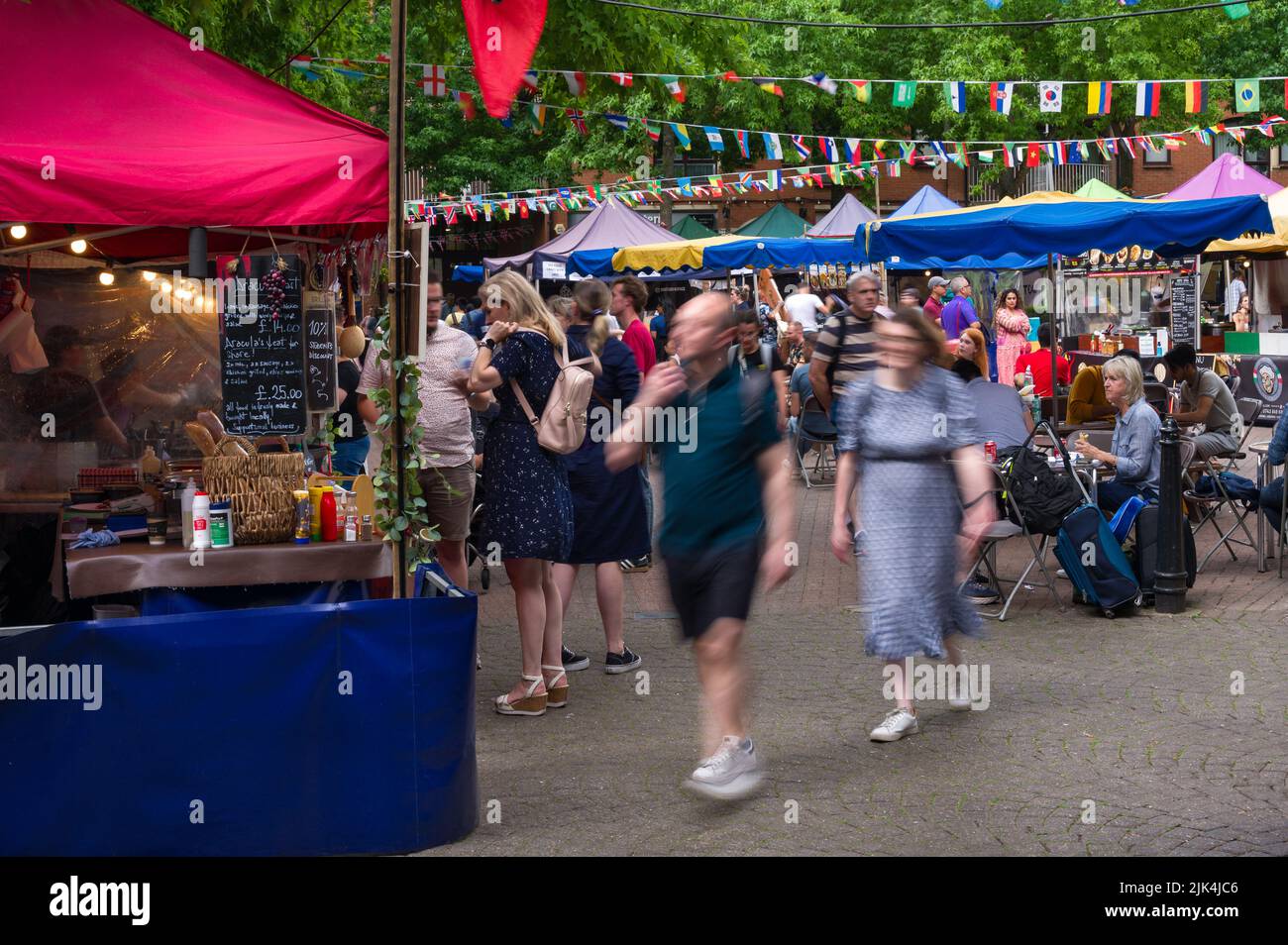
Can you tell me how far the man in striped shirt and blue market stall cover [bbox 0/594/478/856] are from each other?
4644 mm

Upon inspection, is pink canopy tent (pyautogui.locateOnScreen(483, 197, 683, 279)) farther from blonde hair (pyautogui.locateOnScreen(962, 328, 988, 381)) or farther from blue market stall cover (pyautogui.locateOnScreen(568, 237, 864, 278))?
blonde hair (pyautogui.locateOnScreen(962, 328, 988, 381))

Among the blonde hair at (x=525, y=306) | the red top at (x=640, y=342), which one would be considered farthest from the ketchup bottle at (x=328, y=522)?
the red top at (x=640, y=342)

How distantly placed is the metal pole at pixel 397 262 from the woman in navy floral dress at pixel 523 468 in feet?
4.18

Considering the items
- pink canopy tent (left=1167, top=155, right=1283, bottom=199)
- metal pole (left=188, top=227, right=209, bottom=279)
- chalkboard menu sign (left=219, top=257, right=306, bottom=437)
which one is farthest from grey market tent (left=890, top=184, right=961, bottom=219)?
metal pole (left=188, top=227, right=209, bottom=279)

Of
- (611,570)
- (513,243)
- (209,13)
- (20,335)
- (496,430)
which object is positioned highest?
(513,243)

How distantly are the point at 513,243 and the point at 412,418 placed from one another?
135 ft

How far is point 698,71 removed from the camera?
12656 millimetres

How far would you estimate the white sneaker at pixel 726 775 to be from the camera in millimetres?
5180

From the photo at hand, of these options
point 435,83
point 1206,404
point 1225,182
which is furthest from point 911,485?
point 1225,182

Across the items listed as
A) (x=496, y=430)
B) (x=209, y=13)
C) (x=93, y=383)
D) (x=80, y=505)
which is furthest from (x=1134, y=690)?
(x=209, y=13)

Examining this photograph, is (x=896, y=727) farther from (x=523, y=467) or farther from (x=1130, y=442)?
(x=1130, y=442)

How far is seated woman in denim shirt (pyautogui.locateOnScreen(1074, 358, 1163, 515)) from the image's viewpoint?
911cm

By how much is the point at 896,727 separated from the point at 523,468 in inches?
80.2

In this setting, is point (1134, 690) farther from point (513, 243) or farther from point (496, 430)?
point (513, 243)
